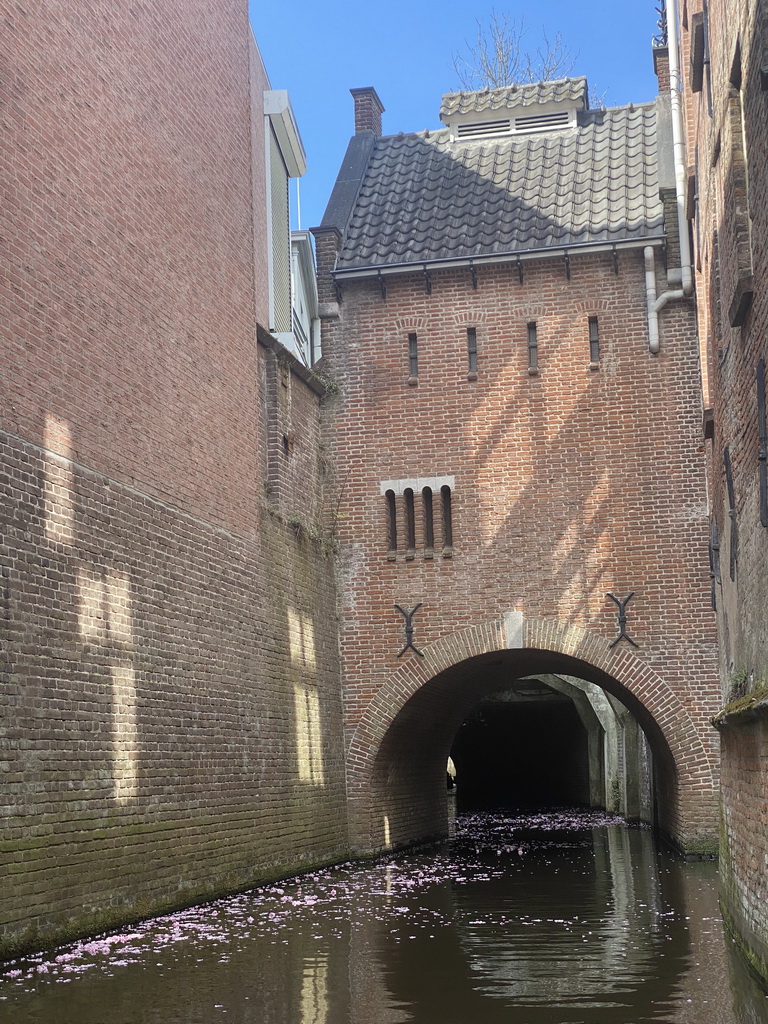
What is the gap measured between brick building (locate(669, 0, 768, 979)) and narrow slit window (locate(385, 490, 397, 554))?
572cm

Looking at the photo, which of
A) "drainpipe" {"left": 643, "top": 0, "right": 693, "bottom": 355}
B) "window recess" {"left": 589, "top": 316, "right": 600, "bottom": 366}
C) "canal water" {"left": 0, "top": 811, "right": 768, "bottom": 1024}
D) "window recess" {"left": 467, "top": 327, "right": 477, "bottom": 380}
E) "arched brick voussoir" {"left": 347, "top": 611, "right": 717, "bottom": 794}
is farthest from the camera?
"window recess" {"left": 467, "top": 327, "right": 477, "bottom": 380}

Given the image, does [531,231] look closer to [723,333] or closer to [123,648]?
[723,333]

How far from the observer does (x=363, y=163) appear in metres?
19.6

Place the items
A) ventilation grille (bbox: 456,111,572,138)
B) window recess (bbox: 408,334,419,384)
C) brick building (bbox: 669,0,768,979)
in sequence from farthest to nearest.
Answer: ventilation grille (bbox: 456,111,572,138), window recess (bbox: 408,334,419,384), brick building (bbox: 669,0,768,979)

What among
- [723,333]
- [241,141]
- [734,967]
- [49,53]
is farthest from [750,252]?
[241,141]

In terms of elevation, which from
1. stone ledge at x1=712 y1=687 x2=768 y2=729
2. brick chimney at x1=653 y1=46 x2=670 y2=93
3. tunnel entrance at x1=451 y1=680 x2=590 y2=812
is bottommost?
tunnel entrance at x1=451 y1=680 x2=590 y2=812

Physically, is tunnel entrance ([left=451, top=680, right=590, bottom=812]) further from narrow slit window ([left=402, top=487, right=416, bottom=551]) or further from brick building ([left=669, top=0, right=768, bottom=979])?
brick building ([left=669, top=0, right=768, bottom=979])

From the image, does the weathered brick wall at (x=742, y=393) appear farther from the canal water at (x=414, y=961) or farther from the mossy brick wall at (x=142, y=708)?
the mossy brick wall at (x=142, y=708)

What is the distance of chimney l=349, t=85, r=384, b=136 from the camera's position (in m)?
20.7

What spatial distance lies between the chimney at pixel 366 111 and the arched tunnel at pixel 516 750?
364 inches

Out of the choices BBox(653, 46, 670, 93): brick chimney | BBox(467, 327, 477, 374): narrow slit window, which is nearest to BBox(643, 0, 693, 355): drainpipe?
BBox(653, 46, 670, 93): brick chimney

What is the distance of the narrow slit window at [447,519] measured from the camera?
54.6 ft

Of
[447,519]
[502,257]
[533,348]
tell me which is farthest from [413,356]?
[447,519]

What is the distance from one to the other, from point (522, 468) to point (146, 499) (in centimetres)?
672
